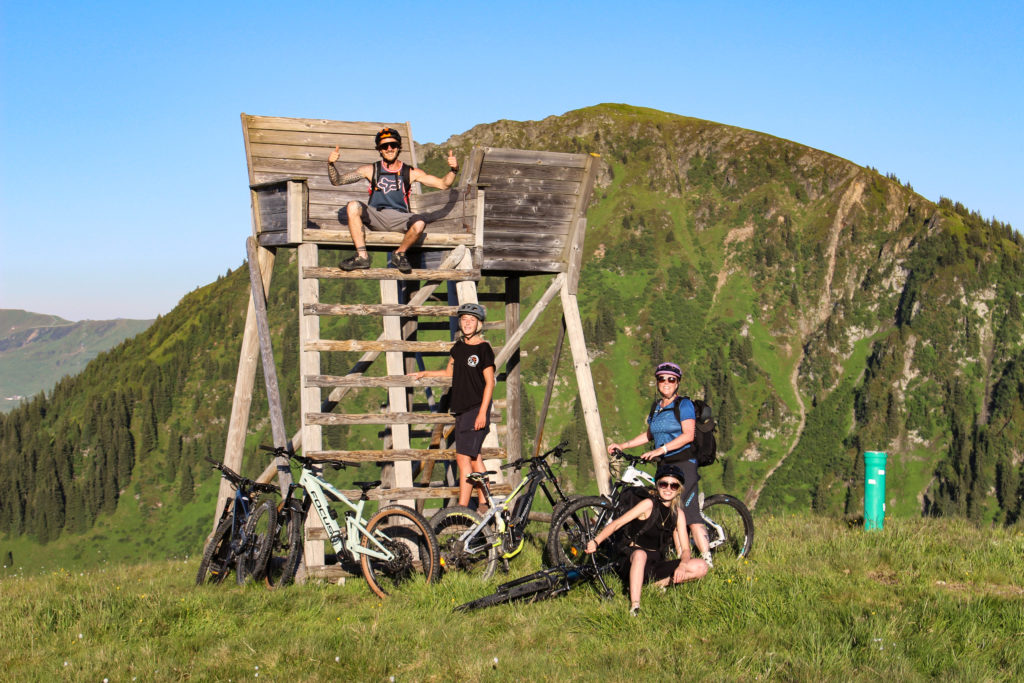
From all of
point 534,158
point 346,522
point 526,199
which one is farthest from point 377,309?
point 534,158

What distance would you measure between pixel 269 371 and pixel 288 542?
2.36 m

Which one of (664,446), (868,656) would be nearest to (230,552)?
(664,446)

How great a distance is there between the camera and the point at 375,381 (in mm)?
10961

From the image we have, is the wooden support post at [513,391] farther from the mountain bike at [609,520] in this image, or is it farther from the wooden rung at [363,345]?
the mountain bike at [609,520]

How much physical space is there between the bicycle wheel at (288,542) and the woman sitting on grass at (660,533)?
11.1 ft

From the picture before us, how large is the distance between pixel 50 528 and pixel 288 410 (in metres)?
56.8

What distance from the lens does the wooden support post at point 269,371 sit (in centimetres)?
1101

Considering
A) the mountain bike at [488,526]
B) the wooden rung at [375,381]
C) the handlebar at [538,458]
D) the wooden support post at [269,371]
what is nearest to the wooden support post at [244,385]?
the wooden support post at [269,371]

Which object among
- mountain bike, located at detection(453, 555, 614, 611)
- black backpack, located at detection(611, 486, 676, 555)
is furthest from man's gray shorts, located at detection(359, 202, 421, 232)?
mountain bike, located at detection(453, 555, 614, 611)

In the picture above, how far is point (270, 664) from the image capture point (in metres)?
7.16

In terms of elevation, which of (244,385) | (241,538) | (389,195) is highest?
(389,195)

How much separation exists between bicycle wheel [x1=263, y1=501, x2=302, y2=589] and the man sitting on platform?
3160 mm

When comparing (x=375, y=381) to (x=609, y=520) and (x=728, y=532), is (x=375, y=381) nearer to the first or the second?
(x=609, y=520)

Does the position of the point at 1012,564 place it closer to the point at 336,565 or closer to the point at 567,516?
the point at 567,516
